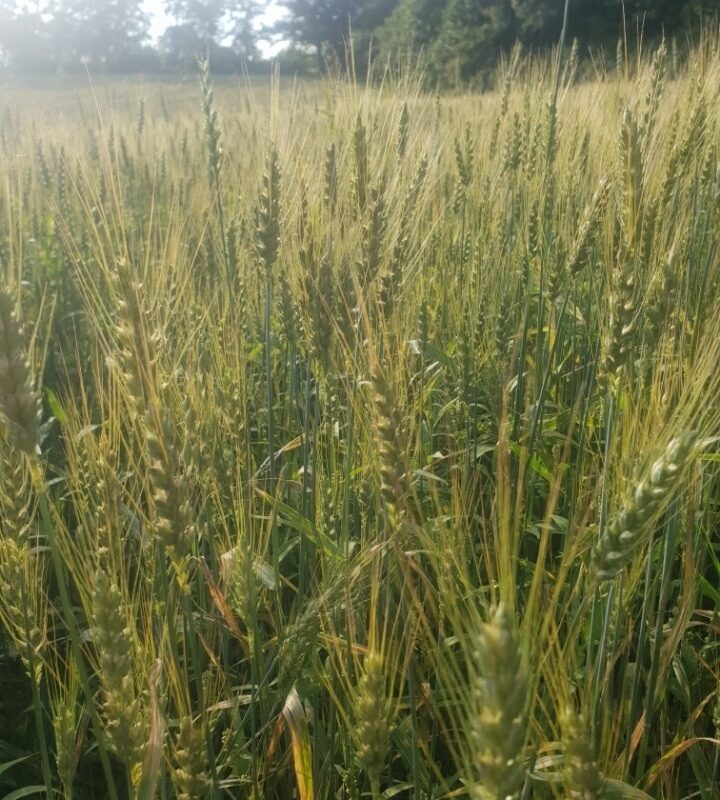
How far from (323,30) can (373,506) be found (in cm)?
4075

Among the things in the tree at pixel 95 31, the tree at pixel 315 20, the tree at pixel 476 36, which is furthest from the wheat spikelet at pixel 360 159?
the tree at pixel 95 31

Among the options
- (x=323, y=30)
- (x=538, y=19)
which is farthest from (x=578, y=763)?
(x=323, y=30)

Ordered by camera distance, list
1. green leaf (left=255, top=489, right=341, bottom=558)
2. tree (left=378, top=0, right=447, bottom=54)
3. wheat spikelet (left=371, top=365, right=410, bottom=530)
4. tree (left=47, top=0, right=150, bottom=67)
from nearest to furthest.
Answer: wheat spikelet (left=371, top=365, right=410, bottom=530) → green leaf (left=255, top=489, right=341, bottom=558) → tree (left=378, top=0, right=447, bottom=54) → tree (left=47, top=0, right=150, bottom=67)

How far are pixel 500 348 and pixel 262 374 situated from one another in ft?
2.14

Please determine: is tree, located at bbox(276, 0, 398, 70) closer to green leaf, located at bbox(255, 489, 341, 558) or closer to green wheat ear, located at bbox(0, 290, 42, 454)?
green leaf, located at bbox(255, 489, 341, 558)

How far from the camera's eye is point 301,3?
125 ft

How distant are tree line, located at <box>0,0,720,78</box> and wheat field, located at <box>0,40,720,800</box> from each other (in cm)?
1555

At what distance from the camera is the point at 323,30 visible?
37.9 metres

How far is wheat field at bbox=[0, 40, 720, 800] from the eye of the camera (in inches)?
37.3

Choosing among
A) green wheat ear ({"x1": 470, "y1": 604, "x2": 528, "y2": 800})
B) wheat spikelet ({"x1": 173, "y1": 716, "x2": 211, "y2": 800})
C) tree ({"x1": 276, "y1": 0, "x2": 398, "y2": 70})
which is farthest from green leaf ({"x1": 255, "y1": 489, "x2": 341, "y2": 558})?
tree ({"x1": 276, "y1": 0, "x2": 398, "y2": 70})

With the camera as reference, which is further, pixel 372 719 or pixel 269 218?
pixel 269 218

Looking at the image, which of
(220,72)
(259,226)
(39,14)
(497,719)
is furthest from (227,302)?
(39,14)

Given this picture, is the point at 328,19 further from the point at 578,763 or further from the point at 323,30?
the point at 578,763

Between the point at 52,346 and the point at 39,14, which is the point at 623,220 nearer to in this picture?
the point at 52,346
